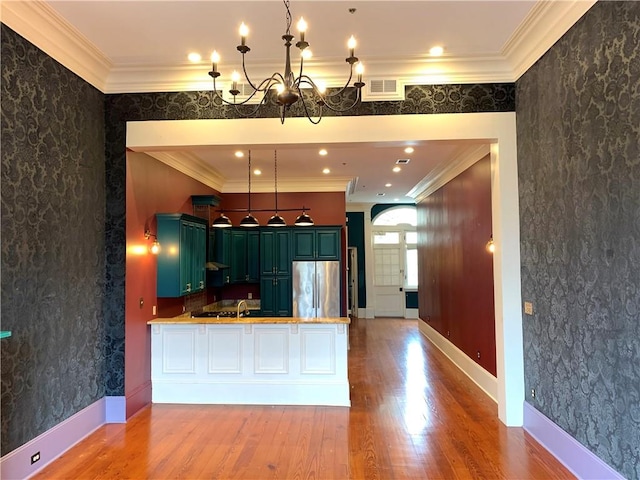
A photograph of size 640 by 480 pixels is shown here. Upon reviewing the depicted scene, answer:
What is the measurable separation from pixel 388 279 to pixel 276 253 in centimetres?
495

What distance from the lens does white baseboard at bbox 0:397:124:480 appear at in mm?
2840

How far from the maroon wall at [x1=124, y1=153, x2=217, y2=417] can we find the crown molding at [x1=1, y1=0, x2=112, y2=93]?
2.84ft

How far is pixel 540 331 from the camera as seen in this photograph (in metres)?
3.43

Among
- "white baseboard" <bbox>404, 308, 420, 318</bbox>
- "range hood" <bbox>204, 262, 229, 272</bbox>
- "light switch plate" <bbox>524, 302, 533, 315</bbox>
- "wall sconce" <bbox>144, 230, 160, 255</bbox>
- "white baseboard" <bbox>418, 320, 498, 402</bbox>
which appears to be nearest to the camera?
"light switch plate" <bbox>524, 302, 533, 315</bbox>

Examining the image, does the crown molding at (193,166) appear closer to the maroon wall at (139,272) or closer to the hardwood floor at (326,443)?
the maroon wall at (139,272)

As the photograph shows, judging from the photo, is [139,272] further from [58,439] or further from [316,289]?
[316,289]

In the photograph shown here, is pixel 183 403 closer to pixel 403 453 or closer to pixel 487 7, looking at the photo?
pixel 403 453

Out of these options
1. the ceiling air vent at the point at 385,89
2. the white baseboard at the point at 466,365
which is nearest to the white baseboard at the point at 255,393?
the white baseboard at the point at 466,365

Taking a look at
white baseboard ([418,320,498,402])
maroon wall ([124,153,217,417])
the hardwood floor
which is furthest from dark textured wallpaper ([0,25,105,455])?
white baseboard ([418,320,498,402])

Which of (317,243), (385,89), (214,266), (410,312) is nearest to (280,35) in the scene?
(385,89)

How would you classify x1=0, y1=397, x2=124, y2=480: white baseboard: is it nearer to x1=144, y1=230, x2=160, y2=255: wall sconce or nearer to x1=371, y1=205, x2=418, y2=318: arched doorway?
x1=144, y1=230, x2=160, y2=255: wall sconce

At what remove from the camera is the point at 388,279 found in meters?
11.6

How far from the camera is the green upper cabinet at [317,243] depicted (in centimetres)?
759

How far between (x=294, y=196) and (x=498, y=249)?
488cm
